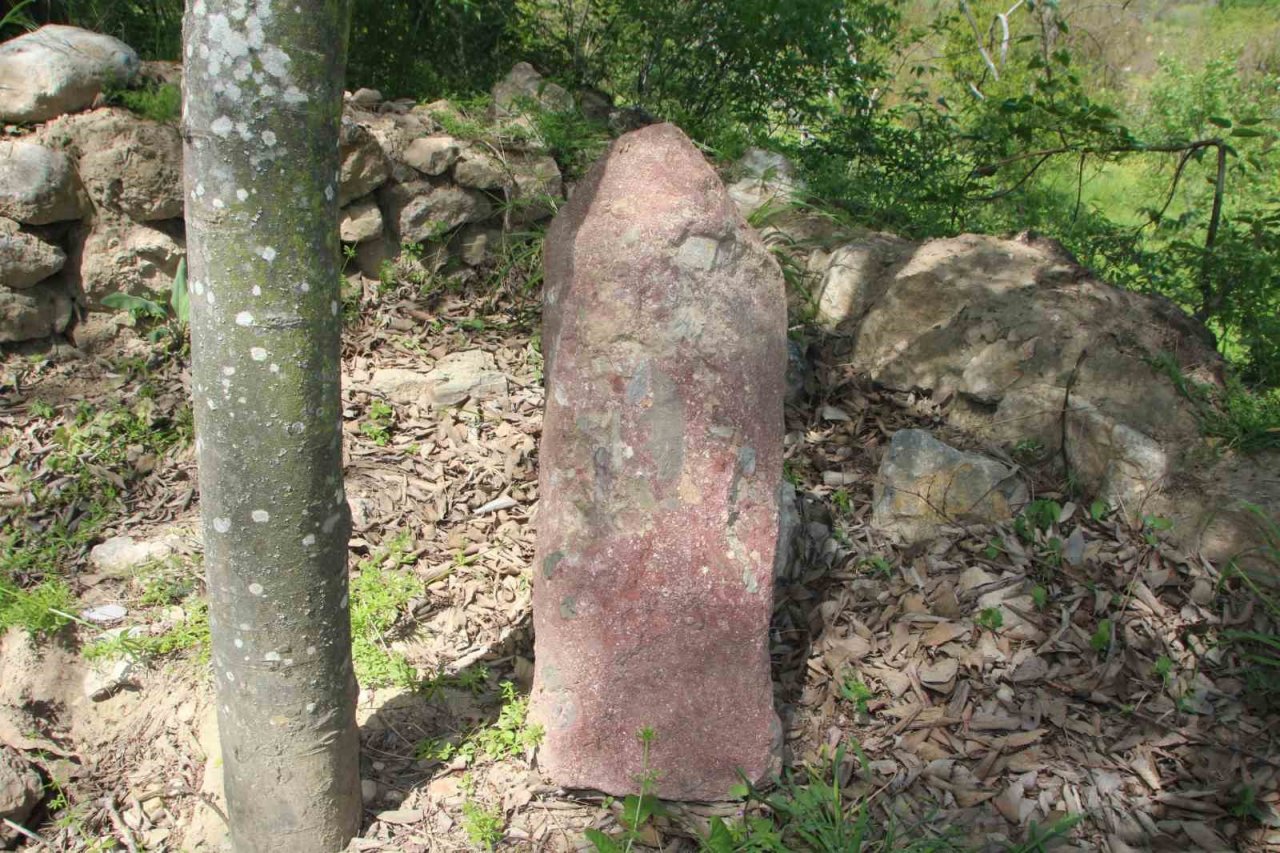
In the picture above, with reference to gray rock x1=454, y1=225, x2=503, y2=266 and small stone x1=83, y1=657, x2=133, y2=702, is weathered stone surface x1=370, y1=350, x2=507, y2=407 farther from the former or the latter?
small stone x1=83, y1=657, x2=133, y2=702

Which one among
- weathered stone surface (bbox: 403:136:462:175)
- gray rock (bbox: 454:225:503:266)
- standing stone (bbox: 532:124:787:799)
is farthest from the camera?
gray rock (bbox: 454:225:503:266)

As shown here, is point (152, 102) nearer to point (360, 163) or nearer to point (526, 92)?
point (360, 163)

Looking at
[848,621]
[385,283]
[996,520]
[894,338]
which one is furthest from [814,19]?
[848,621]

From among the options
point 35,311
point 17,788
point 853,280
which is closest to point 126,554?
point 17,788

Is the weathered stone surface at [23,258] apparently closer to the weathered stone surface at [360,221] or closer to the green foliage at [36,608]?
the weathered stone surface at [360,221]

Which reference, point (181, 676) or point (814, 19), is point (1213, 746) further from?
point (814, 19)

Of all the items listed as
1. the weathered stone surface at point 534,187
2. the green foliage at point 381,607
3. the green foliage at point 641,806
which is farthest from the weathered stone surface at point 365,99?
the green foliage at point 641,806

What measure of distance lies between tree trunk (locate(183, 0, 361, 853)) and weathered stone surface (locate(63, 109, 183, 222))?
230 centimetres

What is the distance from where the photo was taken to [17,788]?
258 centimetres

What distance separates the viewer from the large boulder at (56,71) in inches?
145

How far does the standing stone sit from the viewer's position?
246 cm

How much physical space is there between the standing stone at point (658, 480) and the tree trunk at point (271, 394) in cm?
60

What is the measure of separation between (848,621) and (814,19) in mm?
3679

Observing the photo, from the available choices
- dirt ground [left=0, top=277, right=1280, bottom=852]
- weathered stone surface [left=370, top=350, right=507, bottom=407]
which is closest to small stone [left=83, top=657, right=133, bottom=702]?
dirt ground [left=0, top=277, right=1280, bottom=852]
